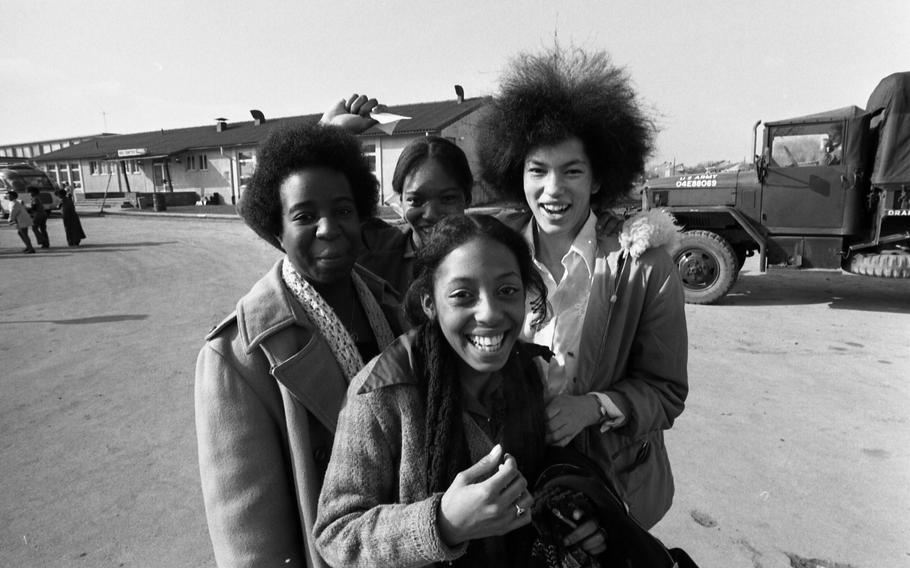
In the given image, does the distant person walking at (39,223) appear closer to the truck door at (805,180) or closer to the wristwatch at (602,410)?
the truck door at (805,180)

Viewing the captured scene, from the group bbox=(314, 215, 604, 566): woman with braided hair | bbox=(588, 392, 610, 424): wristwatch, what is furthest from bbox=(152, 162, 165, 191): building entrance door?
bbox=(588, 392, 610, 424): wristwatch

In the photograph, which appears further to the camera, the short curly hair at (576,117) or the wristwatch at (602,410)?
the short curly hair at (576,117)

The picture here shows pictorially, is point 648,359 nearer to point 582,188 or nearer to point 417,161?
point 582,188

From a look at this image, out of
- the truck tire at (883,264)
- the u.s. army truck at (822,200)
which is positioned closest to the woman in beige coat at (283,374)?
the u.s. army truck at (822,200)

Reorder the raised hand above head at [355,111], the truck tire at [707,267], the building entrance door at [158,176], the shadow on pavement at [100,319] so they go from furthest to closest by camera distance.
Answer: the building entrance door at [158,176] < the truck tire at [707,267] < the shadow on pavement at [100,319] < the raised hand above head at [355,111]

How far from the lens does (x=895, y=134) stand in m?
7.32

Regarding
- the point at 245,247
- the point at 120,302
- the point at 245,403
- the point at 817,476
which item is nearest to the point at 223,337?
the point at 245,403

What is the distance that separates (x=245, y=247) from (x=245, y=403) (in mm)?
13486

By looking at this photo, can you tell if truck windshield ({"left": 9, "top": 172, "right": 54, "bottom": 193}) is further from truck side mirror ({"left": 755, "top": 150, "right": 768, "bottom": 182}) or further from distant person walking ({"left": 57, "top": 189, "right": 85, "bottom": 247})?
truck side mirror ({"left": 755, "top": 150, "right": 768, "bottom": 182})

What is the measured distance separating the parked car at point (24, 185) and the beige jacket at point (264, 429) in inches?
1046

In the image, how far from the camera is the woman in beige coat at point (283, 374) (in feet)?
4.39

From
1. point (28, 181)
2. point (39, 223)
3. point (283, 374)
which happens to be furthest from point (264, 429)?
point (28, 181)

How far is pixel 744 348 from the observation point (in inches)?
236

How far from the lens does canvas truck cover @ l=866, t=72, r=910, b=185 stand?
7316mm
